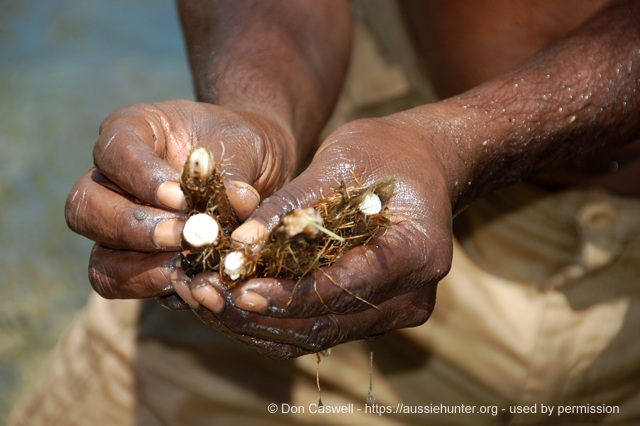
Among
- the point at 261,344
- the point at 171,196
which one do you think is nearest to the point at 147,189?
the point at 171,196

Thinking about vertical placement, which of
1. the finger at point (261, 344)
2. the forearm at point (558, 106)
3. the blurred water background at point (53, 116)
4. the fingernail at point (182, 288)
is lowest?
the finger at point (261, 344)

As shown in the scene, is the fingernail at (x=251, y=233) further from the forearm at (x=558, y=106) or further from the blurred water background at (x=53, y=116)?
the blurred water background at (x=53, y=116)

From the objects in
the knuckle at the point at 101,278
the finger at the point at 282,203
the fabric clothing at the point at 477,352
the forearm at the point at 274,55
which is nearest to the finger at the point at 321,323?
the finger at the point at 282,203

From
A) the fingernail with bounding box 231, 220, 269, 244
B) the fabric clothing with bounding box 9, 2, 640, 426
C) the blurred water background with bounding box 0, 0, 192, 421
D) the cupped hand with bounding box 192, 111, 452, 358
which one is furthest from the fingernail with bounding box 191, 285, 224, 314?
the blurred water background with bounding box 0, 0, 192, 421

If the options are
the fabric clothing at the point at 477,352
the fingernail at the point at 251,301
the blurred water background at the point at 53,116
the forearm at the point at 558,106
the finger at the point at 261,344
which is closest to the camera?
the fingernail at the point at 251,301

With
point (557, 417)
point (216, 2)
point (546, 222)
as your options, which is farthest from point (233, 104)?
point (557, 417)
